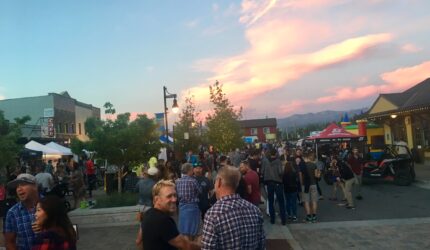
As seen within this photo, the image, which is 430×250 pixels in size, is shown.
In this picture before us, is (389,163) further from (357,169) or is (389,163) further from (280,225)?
(280,225)

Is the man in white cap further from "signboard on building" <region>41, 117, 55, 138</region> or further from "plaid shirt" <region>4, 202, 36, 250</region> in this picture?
"signboard on building" <region>41, 117, 55, 138</region>

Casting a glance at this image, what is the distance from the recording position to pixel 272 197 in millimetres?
11016

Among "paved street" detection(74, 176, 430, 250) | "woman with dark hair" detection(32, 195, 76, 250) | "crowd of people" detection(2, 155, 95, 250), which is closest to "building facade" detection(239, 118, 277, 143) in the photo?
"paved street" detection(74, 176, 430, 250)

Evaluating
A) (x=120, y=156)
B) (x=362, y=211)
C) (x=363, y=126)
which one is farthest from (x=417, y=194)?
(x=363, y=126)

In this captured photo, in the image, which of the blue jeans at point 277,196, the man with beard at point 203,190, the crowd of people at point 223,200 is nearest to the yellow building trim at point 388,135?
the crowd of people at point 223,200

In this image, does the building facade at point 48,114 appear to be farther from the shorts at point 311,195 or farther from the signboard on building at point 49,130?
the shorts at point 311,195

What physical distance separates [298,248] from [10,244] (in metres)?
5.66

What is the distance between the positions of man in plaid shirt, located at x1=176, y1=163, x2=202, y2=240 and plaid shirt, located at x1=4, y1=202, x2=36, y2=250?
341 cm

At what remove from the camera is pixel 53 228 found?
11.1 ft

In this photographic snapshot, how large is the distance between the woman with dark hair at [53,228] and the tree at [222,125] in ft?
99.1

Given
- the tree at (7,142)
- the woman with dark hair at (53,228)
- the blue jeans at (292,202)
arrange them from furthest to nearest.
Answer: the tree at (7,142), the blue jeans at (292,202), the woman with dark hair at (53,228)

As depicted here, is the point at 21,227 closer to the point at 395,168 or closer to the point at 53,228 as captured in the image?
the point at 53,228

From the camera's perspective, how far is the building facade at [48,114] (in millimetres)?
35344

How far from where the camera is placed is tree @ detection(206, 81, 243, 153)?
111 feet
